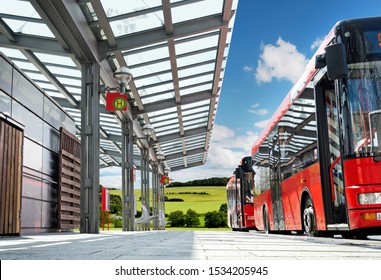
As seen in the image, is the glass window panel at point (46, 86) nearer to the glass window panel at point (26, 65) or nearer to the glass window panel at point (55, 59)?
the glass window panel at point (26, 65)

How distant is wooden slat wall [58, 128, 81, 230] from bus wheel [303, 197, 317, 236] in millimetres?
9503

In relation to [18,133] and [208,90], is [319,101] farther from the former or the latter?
[208,90]

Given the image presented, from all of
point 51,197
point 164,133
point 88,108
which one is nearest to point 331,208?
point 88,108

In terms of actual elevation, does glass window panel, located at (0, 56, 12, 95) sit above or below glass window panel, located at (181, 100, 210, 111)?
below

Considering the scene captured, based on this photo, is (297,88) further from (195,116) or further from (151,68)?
(195,116)

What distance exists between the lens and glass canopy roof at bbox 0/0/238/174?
12211mm

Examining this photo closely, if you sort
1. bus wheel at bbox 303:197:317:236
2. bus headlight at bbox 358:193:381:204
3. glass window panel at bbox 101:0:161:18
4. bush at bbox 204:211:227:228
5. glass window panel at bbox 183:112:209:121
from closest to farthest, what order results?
bus headlight at bbox 358:193:381:204, bus wheel at bbox 303:197:317:236, glass window panel at bbox 101:0:161:18, glass window panel at bbox 183:112:209:121, bush at bbox 204:211:227:228

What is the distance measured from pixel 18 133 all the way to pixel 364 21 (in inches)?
349

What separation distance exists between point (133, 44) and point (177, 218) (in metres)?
31.0

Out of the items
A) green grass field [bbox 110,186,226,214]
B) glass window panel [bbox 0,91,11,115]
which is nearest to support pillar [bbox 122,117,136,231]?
glass window panel [bbox 0,91,11,115]

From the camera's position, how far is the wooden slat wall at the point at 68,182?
17.9 meters

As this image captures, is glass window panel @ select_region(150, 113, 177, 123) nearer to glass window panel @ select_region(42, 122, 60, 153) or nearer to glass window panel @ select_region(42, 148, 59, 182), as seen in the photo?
glass window panel @ select_region(42, 122, 60, 153)

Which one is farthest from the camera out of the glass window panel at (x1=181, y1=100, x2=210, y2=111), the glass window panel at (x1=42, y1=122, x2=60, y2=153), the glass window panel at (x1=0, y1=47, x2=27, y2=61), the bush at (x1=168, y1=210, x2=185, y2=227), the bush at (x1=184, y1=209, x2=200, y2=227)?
the bush at (x1=168, y1=210, x2=185, y2=227)

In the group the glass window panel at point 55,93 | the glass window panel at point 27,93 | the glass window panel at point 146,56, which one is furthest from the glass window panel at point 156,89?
the glass window panel at point 27,93
